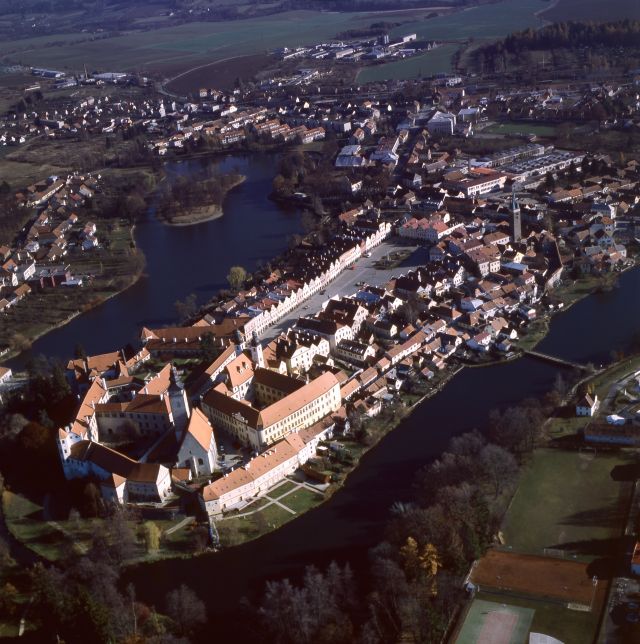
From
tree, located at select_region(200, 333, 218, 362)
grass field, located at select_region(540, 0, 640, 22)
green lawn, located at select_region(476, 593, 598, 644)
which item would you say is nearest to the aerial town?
green lawn, located at select_region(476, 593, 598, 644)

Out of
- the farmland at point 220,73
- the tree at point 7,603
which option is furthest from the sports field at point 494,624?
the farmland at point 220,73

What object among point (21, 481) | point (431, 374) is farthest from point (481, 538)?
point (21, 481)

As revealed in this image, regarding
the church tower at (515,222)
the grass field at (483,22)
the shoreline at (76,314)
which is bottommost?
the shoreline at (76,314)

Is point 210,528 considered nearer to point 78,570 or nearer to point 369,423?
point 78,570

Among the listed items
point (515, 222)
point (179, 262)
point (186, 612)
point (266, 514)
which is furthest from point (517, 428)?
point (179, 262)

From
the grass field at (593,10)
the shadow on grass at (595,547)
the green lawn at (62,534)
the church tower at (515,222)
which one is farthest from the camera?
the grass field at (593,10)

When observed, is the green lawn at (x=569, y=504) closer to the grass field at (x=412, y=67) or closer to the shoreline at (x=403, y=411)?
the shoreline at (x=403, y=411)
